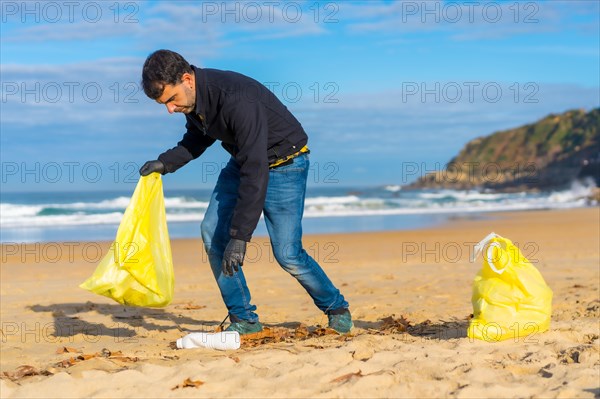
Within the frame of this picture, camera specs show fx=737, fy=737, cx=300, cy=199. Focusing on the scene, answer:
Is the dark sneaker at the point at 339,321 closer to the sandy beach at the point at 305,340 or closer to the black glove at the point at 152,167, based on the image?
the sandy beach at the point at 305,340

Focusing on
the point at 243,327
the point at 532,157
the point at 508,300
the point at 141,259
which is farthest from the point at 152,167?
the point at 532,157

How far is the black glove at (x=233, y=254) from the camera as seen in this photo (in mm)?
4406

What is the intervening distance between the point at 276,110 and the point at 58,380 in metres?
2.03

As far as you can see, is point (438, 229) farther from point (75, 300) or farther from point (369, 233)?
point (75, 300)

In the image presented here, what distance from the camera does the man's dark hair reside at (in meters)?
4.17

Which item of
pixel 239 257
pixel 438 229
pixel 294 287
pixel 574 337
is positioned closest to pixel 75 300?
pixel 294 287

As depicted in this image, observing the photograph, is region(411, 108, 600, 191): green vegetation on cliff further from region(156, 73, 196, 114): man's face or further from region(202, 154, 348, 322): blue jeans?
region(156, 73, 196, 114): man's face

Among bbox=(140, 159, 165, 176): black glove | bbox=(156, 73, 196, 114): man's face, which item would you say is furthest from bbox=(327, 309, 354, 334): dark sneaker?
bbox=(156, 73, 196, 114): man's face

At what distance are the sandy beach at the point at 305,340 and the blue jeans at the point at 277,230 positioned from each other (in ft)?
1.01

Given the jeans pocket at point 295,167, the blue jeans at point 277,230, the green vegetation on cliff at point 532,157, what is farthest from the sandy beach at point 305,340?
the green vegetation on cliff at point 532,157

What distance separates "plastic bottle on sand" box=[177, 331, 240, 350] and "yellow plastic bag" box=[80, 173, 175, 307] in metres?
0.60

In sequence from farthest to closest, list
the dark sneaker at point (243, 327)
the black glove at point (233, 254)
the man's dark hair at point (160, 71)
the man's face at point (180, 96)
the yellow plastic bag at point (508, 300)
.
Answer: the dark sneaker at point (243, 327) → the yellow plastic bag at point (508, 300) → the black glove at point (233, 254) → the man's face at point (180, 96) → the man's dark hair at point (160, 71)

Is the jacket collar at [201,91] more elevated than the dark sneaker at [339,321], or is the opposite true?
the jacket collar at [201,91]

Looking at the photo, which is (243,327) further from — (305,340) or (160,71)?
(160,71)
